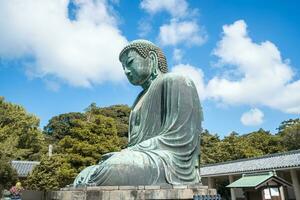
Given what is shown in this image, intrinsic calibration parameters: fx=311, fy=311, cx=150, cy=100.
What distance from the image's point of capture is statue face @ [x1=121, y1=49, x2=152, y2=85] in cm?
676

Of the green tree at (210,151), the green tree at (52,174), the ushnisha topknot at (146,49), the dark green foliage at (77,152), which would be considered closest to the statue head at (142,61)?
the ushnisha topknot at (146,49)

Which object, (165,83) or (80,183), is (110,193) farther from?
(165,83)

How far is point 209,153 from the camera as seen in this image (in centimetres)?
3269

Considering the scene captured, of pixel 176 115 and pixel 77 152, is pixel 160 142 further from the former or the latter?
pixel 77 152

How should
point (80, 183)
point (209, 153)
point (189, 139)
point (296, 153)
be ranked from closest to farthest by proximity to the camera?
1. point (80, 183)
2. point (189, 139)
3. point (296, 153)
4. point (209, 153)

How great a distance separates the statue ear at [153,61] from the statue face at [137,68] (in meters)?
0.08

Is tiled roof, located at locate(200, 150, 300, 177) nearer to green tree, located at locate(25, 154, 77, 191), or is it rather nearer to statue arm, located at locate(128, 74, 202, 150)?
green tree, located at locate(25, 154, 77, 191)

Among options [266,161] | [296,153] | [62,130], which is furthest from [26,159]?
[296,153]

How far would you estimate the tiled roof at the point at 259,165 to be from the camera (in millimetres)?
20094

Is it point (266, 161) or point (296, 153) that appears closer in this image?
point (296, 153)

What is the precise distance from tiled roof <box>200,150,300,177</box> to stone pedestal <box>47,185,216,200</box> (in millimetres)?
16090

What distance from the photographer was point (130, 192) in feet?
15.4

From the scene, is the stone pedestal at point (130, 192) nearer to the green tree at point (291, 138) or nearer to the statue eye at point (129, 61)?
the statue eye at point (129, 61)

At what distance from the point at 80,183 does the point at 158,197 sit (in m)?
1.36
